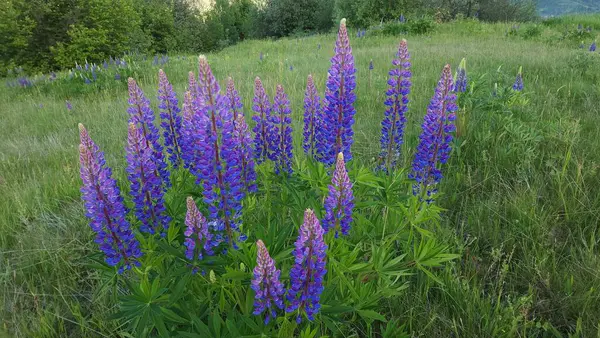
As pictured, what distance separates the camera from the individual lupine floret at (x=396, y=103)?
224cm

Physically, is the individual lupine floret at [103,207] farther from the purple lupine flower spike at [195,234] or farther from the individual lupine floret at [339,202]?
the individual lupine floret at [339,202]

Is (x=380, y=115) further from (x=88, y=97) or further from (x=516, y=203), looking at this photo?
(x=88, y=97)

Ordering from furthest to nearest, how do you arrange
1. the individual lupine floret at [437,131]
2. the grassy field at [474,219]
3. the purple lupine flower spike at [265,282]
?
the individual lupine floret at [437,131] → the grassy field at [474,219] → the purple lupine flower spike at [265,282]

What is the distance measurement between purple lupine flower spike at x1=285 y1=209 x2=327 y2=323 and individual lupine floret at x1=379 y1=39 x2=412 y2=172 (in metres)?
1.08

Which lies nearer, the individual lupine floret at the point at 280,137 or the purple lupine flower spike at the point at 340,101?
the purple lupine flower spike at the point at 340,101

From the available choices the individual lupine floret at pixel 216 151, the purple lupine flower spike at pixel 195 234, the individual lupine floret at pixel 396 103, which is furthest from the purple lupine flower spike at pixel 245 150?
the individual lupine floret at pixel 396 103

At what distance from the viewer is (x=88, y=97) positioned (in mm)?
6438

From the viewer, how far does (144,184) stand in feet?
5.46

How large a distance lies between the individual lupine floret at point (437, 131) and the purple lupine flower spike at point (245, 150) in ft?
3.04

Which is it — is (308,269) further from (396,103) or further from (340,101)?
(396,103)

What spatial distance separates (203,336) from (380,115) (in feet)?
11.1

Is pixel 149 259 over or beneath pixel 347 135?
beneath

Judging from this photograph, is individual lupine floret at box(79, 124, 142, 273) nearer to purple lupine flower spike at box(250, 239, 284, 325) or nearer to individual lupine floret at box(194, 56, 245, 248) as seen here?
individual lupine floret at box(194, 56, 245, 248)

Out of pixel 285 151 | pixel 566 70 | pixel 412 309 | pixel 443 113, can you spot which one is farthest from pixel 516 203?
pixel 566 70
